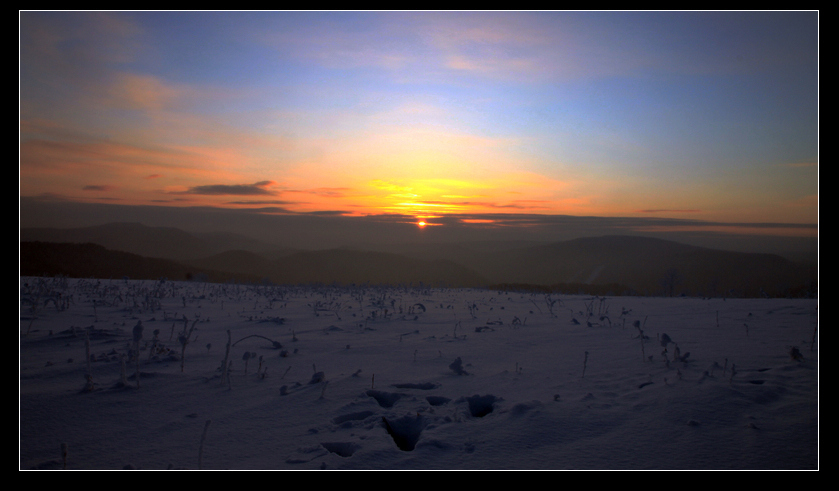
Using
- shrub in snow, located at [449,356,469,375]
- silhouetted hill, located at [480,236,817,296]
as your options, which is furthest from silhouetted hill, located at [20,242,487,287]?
shrub in snow, located at [449,356,469,375]

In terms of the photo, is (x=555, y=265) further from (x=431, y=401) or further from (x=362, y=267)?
(x=431, y=401)

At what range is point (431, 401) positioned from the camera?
2613 mm

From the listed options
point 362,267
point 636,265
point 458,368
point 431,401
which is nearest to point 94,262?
point 362,267

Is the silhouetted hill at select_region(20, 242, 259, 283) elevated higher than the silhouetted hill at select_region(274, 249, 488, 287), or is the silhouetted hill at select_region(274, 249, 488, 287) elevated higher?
the silhouetted hill at select_region(20, 242, 259, 283)

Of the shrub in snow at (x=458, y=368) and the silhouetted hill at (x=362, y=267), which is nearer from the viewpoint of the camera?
the shrub in snow at (x=458, y=368)

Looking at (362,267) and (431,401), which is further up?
(431,401)

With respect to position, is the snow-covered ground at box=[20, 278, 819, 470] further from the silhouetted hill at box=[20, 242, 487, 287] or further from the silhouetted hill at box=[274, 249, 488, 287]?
the silhouetted hill at box=[274, 249, 488, 287]

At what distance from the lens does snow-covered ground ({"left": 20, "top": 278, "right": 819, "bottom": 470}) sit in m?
1.91

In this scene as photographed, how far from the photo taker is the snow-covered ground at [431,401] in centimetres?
191

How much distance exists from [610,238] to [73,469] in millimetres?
67121

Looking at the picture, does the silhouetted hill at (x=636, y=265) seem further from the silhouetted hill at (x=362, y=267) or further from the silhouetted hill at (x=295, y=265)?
the silhouetted hill at (x=295, y=265)

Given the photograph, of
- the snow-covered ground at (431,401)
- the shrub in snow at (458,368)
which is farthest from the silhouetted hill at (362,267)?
the shrub in snow at (458,368)

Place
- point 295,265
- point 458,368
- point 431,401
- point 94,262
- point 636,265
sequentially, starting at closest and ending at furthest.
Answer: point 431,401 < point 458,368 < point 94,262 < point 636,265 < point 295,265
